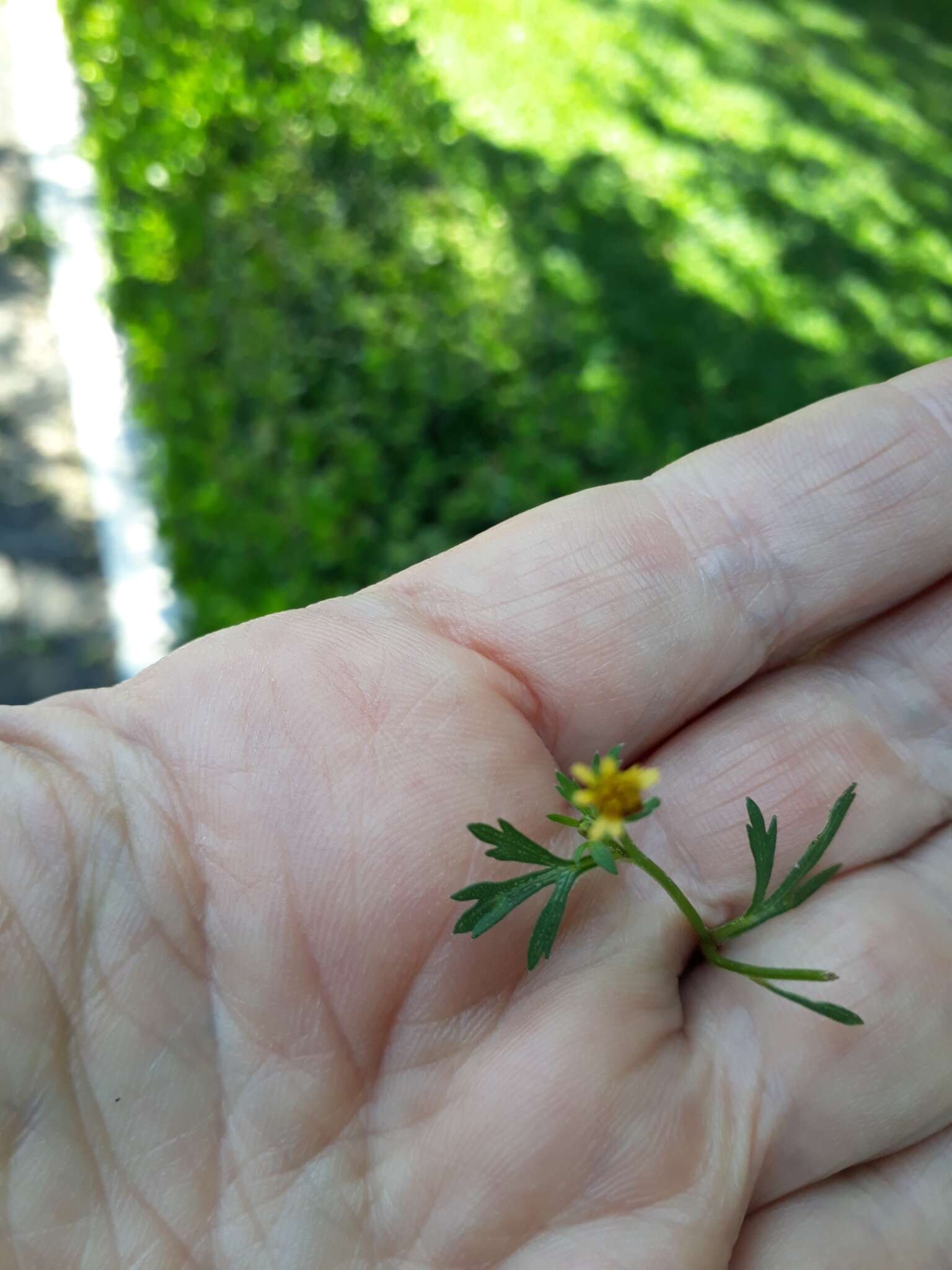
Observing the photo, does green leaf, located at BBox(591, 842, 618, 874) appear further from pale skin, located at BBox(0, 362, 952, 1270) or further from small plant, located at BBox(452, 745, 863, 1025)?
pale skin, located at BBox(0, 362, 952, 1270)

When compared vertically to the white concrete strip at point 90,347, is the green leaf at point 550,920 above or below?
above

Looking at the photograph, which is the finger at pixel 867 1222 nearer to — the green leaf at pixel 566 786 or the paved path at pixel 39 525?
the green leaf at pixel 566 786

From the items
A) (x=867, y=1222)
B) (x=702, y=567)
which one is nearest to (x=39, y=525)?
(x=702, y=567)

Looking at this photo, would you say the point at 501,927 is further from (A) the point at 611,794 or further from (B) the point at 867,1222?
Result: (B) the point at 867,1222

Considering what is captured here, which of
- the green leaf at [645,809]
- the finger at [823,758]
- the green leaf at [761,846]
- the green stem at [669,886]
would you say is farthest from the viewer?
the finger at [823,758]

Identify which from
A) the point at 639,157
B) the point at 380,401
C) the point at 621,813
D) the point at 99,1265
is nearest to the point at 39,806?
the point at 99,1265

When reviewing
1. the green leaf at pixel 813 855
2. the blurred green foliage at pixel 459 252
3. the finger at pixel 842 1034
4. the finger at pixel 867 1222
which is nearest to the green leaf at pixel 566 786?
the green leaf at pixel 813 855

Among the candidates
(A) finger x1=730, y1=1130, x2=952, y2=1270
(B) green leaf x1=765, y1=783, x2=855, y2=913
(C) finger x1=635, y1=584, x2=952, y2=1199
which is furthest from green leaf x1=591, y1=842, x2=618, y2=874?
(A) finger x1=730, y1=1130, x2=952, y2=1270

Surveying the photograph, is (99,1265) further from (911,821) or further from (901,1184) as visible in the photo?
(911,821)
